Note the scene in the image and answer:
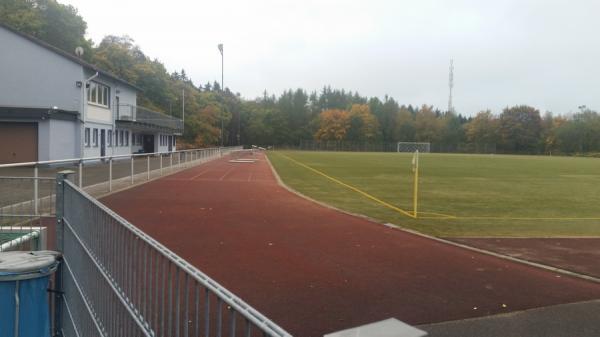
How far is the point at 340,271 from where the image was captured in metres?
7.43

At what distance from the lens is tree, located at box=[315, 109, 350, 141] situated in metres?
132

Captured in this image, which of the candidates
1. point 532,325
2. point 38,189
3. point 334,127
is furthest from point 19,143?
point 334,127

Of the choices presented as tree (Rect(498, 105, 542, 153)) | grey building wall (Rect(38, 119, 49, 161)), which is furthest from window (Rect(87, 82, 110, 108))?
tree (Rect(498, 105, 542, 153))

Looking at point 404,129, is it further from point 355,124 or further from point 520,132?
point 520,132

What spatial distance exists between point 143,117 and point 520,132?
107 meters

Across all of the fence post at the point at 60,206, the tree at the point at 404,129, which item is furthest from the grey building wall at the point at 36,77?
the tree at the point at 404,129

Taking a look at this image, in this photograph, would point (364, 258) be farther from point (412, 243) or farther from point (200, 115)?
point (200, 115)

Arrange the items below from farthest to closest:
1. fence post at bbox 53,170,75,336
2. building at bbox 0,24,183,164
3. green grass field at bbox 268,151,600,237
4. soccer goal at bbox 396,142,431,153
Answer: soccer goal at bbox 396,142,431,153
building at bbox 0,24,183,164
green grass field at bbox 268,151,600,237
fence post at bbox 53,170,75,336

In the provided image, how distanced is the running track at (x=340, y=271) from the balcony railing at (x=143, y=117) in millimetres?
28935

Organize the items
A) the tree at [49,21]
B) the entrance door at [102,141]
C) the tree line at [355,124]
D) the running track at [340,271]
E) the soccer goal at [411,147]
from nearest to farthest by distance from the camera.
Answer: the running track at [340,271], the entrance door at [102,141], the tree at [49,21], the tree line at [355,124], the soccer goal at [411,147]

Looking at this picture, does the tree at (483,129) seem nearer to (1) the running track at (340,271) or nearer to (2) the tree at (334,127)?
(2) the tree at (334,127)

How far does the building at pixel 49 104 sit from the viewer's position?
28203 millimetres

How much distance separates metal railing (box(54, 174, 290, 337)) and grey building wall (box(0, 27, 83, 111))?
1131 inches

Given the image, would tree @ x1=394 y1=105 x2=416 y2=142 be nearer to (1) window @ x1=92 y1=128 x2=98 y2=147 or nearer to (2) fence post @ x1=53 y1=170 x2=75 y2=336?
(1) window @ x1=92 y1=128 x2=98 y2=147
